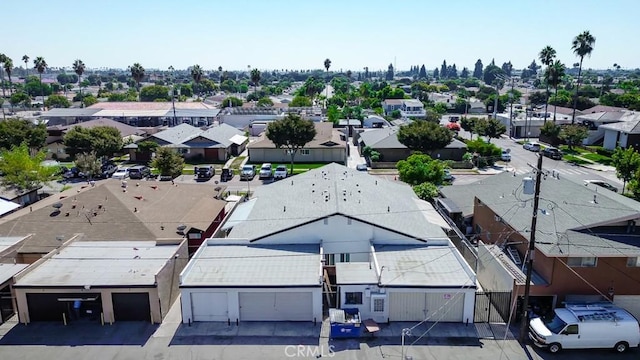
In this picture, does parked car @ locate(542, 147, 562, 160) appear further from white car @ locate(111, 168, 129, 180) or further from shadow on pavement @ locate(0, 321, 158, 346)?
shadow on pavement @ locate(0, 321, 158, 346)

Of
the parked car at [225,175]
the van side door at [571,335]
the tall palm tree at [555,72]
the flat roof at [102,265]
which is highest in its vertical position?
the tall palm tree at [555,72]

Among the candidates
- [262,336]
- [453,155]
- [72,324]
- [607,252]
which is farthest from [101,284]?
[453,155]

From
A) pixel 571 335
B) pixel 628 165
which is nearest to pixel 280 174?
pixel 628 165

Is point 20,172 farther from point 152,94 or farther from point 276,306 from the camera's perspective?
point 152,94

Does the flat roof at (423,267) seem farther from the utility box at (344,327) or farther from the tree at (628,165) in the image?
the tree at (628,165)

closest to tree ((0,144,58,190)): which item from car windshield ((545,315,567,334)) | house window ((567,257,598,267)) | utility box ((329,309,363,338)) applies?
utility box ((329,309,363,338))

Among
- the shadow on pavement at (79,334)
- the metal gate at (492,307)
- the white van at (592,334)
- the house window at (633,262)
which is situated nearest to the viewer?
the white van at (592,334)

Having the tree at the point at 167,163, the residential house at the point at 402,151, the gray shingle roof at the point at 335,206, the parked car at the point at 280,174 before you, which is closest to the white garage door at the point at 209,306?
the gray shingle roof at the point at 335,206
